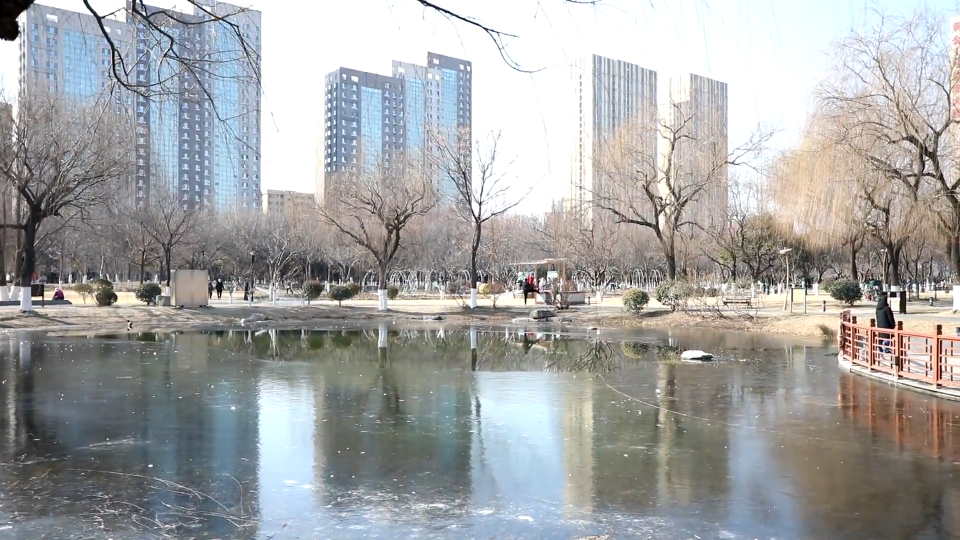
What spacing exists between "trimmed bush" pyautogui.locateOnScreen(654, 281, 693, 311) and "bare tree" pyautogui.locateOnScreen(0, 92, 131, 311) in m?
21.2

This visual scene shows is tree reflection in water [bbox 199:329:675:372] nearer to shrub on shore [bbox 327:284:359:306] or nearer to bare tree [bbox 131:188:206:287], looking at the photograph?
shrub on shore [bbox 327:284:359:306]

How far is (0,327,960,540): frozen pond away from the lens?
5.68 meters

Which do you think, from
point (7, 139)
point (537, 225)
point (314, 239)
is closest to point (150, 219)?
point (314, 239)

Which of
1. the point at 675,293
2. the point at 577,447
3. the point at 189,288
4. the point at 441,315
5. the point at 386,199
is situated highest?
the point at 386,199

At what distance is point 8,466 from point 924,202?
948 inches

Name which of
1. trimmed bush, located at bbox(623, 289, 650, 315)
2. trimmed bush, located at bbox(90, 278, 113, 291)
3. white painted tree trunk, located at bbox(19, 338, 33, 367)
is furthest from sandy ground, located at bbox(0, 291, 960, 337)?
white painted tree trunk, located at bbox(19, 338, 33, 367)

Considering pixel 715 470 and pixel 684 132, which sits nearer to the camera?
pixel 715 470

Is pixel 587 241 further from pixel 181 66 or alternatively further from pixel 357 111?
pixel 181 66

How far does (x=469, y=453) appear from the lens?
784 cm

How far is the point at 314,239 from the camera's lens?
204ft

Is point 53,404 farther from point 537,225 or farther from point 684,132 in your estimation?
point 537,225

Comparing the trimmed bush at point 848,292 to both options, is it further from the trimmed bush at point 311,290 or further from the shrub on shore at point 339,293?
the trimmed bush at point 311,290

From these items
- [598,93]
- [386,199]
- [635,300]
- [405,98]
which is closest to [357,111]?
[405,98]

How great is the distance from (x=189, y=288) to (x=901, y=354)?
94.3ft
